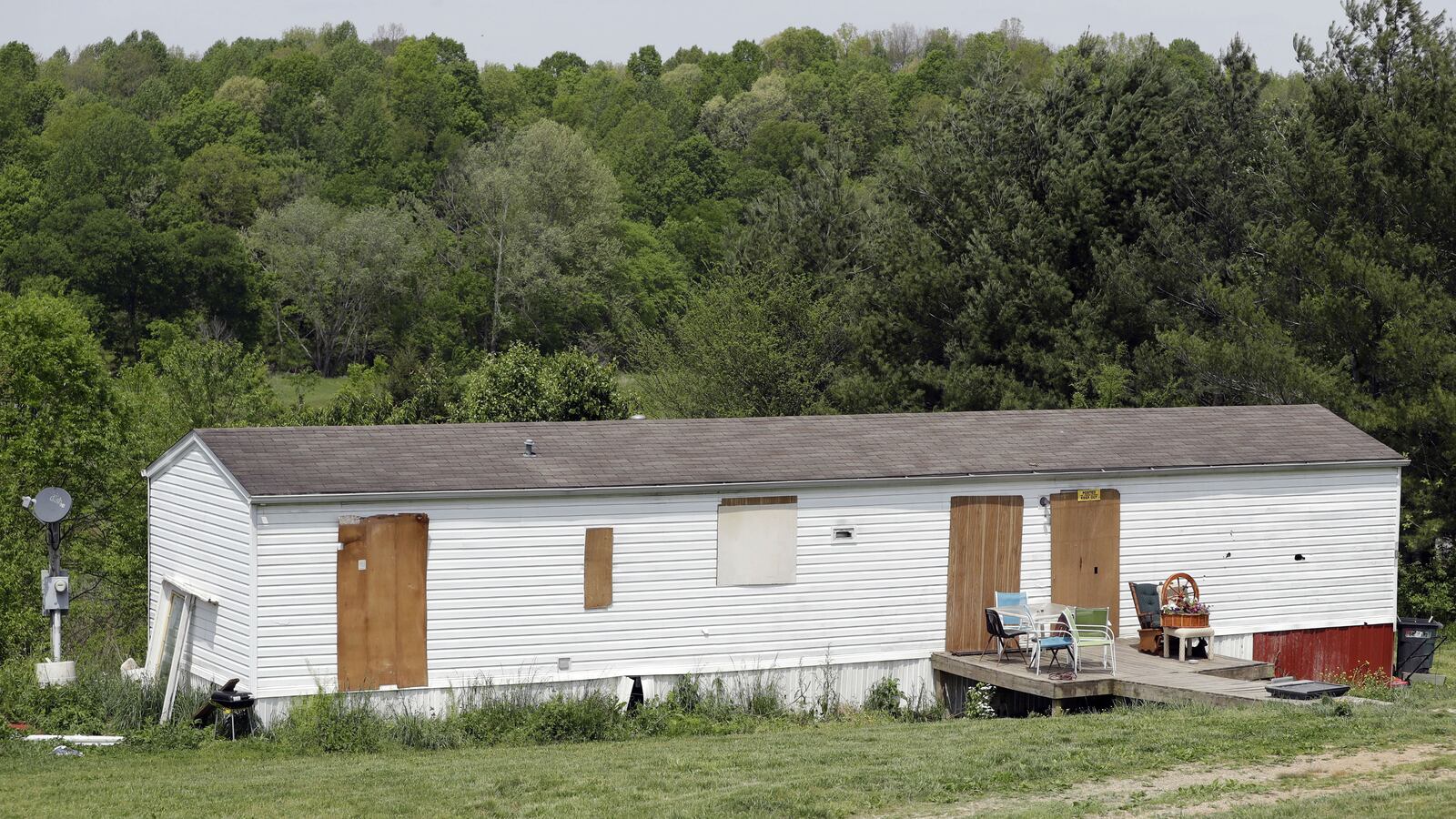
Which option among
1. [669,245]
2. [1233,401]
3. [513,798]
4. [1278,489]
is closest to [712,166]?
[669,245]

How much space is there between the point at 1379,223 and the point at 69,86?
120044 mm

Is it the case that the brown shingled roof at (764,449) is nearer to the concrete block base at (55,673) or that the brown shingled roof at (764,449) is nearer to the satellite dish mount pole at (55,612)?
the satellite dish mount pole at (55,612)

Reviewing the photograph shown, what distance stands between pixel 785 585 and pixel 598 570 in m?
2.27

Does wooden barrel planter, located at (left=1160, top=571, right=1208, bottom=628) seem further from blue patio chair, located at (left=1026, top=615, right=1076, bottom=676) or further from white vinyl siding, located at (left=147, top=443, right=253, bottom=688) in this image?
white vinyl siding, located at (left=147, top=443, right=253, bottom=688)

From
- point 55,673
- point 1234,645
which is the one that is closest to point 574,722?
point 55,673

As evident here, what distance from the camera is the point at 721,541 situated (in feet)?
58.3

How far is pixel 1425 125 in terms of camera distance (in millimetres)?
29875

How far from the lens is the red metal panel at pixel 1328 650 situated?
800 inches

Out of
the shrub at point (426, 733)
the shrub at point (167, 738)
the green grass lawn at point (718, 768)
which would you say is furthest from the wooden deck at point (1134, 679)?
the shrub at point (167, 738)

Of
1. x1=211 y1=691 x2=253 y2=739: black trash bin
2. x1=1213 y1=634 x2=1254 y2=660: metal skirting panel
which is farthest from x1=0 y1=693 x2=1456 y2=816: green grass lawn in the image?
x1=1213 y1=634 x2=1254 y2=660: metal skirting panel

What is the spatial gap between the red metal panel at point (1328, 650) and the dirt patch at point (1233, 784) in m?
7.69

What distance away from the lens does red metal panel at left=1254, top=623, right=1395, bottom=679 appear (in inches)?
800

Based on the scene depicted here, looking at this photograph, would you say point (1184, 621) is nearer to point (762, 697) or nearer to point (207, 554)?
point (762, 697)

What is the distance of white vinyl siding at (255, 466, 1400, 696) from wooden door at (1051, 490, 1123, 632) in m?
0.13
